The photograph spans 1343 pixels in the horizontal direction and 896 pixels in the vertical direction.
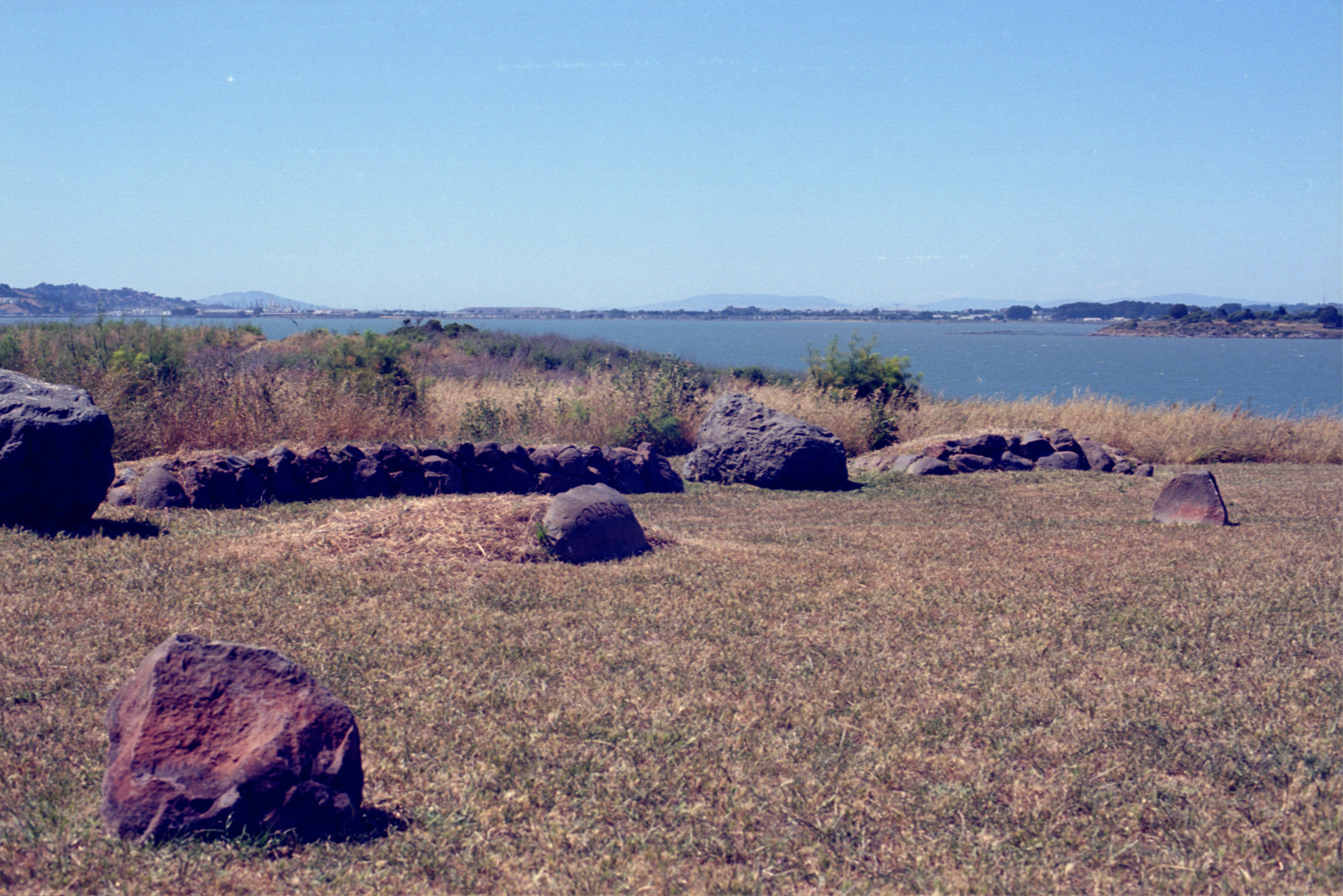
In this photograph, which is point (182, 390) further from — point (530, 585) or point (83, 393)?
point (530, 585)

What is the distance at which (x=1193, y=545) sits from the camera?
8.81 m

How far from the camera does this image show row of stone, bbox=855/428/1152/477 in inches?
590

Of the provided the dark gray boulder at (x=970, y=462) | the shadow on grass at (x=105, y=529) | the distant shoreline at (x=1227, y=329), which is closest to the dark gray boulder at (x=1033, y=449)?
the dark gray boulder at (x=970, y=462)

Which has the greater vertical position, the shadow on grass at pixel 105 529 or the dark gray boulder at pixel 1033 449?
the shadow on grass at pixel 105 529

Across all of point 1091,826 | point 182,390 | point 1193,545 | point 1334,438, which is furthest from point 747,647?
point 1334,438

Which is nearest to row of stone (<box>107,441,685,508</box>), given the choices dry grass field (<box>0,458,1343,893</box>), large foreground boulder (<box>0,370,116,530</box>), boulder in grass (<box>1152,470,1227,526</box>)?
dry grass field (<box>0,458,1343,893</box>)

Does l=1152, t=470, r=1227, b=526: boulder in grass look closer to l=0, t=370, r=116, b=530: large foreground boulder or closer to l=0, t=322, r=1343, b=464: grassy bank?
l=0, t=322, r=1343, b=464: grassy bank

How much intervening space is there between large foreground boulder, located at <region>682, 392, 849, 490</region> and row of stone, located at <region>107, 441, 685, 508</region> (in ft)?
3.42

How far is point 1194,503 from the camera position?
10125mm

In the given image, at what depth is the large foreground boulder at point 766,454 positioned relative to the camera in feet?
43.4

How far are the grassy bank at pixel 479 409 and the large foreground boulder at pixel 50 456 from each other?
11.8 feet

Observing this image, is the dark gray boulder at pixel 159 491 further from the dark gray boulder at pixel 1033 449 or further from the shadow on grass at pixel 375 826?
the dark gray boulder at pixel 1033 449

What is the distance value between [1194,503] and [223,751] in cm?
992

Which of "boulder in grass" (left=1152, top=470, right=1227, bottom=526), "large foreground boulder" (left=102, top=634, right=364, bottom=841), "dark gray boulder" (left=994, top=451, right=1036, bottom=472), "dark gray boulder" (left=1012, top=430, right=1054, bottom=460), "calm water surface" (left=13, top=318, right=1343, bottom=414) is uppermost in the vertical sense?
"large foreground boulder" (left=102, top=634, right=364, bottom=841)
